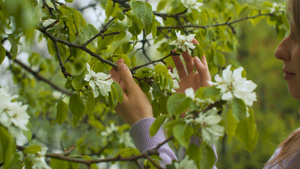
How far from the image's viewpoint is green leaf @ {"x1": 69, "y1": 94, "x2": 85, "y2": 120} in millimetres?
607

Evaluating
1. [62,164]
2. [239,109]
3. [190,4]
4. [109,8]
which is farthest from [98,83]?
[190,4]

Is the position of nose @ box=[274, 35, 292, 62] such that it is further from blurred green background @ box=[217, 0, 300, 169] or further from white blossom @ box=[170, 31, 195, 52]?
blurred green background @ box=[217, 0, 300, 169]

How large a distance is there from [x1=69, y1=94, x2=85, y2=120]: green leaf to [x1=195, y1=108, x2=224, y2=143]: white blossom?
0.28 metres

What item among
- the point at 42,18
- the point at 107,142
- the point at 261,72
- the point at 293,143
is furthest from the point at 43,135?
the point at 261,72

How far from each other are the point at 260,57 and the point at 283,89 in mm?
760

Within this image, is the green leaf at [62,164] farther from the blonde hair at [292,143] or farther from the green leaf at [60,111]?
the blonde hair at [292,143]

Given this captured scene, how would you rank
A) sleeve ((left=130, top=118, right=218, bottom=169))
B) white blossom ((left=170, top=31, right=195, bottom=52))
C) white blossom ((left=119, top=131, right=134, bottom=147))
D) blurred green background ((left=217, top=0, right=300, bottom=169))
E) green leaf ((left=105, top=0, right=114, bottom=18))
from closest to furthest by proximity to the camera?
sleeve ((left=130, top=118, right=218, bottom=169)), white blossom ((left=170, top=31, right=195, bottom=52)), green leaf ((left=105, top=0, right=114, bottom=18)), white blossom ((left=119, top=131, right=134, bottom=147)), blurred green background ((left=217, top=0, right=300, bottom=169))

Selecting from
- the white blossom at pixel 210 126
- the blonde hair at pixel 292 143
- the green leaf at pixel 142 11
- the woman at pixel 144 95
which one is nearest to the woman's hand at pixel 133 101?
the woman at pixel 144 95

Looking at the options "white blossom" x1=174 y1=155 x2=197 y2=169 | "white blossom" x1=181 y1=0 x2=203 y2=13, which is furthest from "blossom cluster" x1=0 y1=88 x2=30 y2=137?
"white blossom" x1=181 y1=0 x2=203 y2=13

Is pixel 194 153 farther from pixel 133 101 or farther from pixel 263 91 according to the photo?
pixel 263 91

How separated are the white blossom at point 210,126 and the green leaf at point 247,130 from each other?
0.04m

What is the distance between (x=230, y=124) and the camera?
18.1 inches

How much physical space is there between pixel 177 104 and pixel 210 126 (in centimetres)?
6

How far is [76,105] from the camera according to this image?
0.61 meters
